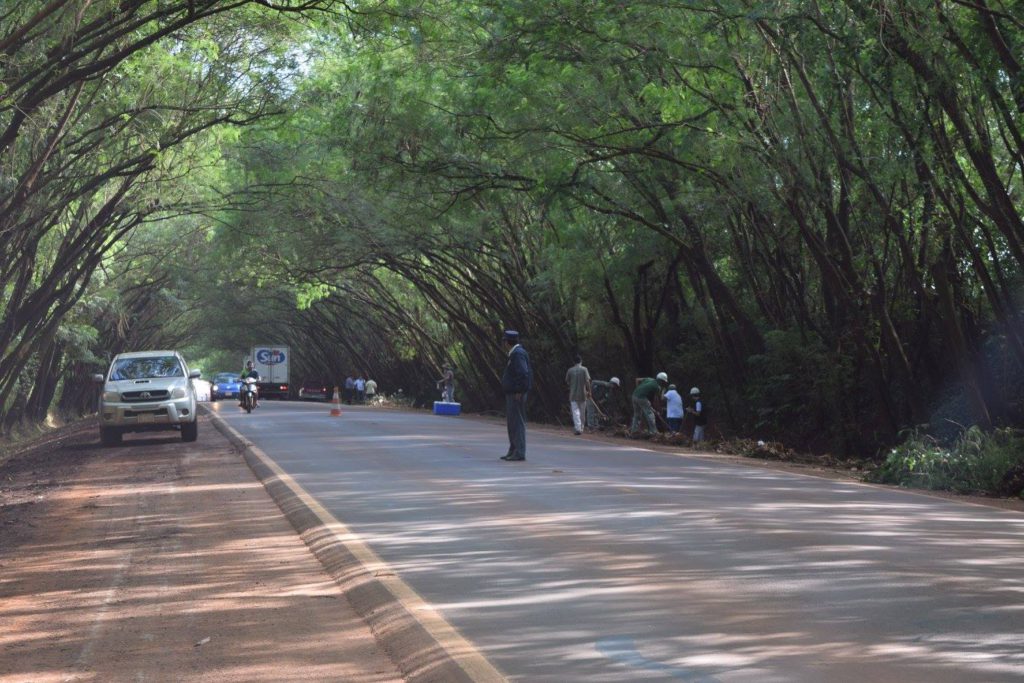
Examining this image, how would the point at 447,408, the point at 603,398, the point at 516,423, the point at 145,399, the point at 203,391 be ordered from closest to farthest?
the point at 516,423
the point at 145,399
the point at 603,398
the point at 447,408
the point at 203,391

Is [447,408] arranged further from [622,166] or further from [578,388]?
[622,166]

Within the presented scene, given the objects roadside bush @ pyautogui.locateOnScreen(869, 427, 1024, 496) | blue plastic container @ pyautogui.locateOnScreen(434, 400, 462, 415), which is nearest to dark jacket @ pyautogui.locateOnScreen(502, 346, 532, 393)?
roadside bush @ pyautogui.locateOnScreen(869, 427, 1024, 496)

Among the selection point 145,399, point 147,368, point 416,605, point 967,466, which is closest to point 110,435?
point 147,368

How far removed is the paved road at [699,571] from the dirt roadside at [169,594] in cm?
75

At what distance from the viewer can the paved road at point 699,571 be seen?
22.7 feet

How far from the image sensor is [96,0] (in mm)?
18312

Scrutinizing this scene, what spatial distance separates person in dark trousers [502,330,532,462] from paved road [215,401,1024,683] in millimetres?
2103

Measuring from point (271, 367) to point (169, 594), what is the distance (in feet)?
236

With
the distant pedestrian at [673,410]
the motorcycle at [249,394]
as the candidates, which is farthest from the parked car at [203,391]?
the distant pedestrian at [673,410]

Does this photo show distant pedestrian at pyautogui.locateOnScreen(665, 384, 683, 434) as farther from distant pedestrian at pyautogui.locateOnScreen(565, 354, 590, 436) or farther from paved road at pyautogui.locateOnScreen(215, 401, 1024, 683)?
paved road at pyautogui.locateOnScreen(215, 401, 1024, 683)

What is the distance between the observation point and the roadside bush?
1673 cm

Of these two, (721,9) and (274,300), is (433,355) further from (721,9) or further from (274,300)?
(721,9)

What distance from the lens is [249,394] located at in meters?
45.2

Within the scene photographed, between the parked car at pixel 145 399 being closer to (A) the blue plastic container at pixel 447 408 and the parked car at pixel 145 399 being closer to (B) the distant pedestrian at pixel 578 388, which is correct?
(B) the distant pedestrian at pixel 578 388
